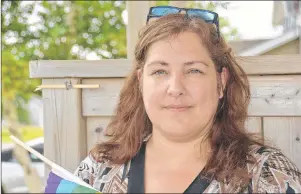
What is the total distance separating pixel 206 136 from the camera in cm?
178

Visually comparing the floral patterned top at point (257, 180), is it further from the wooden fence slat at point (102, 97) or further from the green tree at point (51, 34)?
the green tree at point (51, 34)

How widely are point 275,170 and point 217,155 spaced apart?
0.18 m

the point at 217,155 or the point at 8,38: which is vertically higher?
the point at 8,38

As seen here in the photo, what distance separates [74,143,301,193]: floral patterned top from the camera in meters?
1.66

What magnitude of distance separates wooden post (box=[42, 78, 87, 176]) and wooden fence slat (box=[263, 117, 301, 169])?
0.78 metres

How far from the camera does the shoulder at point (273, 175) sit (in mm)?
1686

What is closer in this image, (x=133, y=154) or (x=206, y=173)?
(x=206, y=173)

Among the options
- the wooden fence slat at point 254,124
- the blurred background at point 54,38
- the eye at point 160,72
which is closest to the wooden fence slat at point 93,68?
the wooden fence slat at point 254,124

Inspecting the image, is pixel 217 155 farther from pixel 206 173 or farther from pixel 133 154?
pixel 133 154

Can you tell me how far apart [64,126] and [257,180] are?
3.14 feet

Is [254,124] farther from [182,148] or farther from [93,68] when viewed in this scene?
[93,68]

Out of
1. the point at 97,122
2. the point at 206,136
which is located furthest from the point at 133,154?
the point at 97,122

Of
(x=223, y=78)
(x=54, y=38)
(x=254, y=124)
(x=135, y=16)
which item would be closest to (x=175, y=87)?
(x=223, y=78)

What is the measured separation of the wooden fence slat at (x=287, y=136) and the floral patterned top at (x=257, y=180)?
0.36 meters
